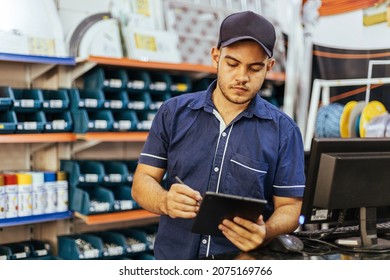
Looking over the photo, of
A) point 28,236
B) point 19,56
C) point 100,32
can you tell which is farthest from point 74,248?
point 100,32

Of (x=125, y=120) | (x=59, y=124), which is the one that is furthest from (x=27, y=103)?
(x=125, y=120)

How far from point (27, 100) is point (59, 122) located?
0.26m

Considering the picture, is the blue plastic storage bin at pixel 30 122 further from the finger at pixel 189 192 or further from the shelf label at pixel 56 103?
the finger at pixel 189 192

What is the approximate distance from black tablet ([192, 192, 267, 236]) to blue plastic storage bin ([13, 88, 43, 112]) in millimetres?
1779

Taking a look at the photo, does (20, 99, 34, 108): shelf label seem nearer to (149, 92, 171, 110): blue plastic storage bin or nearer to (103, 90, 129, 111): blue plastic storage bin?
(103, 90, 129, 111): blue plastic storage bin

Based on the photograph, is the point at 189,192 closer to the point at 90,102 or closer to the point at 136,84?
the point at 90,102

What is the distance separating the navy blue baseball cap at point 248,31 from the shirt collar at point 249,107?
0.19 metres

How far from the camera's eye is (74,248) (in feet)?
10.3

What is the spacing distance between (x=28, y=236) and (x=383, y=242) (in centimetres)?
243

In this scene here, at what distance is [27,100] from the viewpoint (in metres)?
2.95

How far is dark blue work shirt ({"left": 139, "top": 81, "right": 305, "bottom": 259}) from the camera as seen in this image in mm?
1800

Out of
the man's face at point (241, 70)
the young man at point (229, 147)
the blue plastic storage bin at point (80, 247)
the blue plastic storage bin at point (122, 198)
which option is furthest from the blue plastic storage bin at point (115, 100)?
the man's face at point (241, 70)
